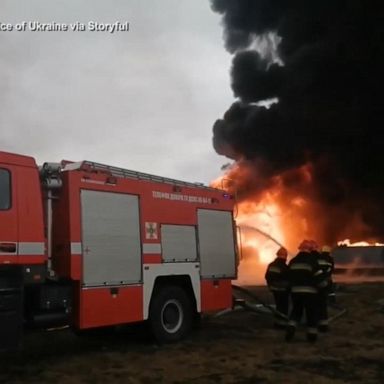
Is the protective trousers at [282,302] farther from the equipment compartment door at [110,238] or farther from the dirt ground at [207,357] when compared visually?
the equipment compartment door at [110,238]

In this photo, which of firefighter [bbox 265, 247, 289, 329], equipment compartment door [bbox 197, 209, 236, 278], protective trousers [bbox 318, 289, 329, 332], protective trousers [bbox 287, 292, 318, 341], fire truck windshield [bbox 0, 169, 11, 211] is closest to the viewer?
fire truck windshield [bbox 0, 169, 11, 211]

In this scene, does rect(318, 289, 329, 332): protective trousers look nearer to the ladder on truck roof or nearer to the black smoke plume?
the ladder on truck roof

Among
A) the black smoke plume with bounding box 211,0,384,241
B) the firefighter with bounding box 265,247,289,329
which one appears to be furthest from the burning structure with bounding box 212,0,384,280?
the firefighter with bounding box 265,247,289,329

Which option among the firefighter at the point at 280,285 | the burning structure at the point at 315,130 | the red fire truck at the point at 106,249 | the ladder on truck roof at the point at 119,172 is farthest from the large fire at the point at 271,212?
the ladder on truck roof at the point at 119,172

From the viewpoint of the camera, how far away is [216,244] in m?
9.48

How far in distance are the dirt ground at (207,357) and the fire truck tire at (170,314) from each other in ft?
0.63

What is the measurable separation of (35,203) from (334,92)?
2344 centimetres

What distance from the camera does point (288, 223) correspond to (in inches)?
1099

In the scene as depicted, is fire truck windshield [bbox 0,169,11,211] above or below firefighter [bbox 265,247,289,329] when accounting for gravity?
above

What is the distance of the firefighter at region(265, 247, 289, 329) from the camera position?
32.7 ft

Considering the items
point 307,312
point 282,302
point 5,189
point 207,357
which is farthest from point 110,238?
point 282,302

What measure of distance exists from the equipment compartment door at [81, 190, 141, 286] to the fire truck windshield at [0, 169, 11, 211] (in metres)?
1.09

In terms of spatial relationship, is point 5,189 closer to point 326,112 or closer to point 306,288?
point 306,288

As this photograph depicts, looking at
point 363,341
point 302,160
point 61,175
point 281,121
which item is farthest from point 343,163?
point 61,175
